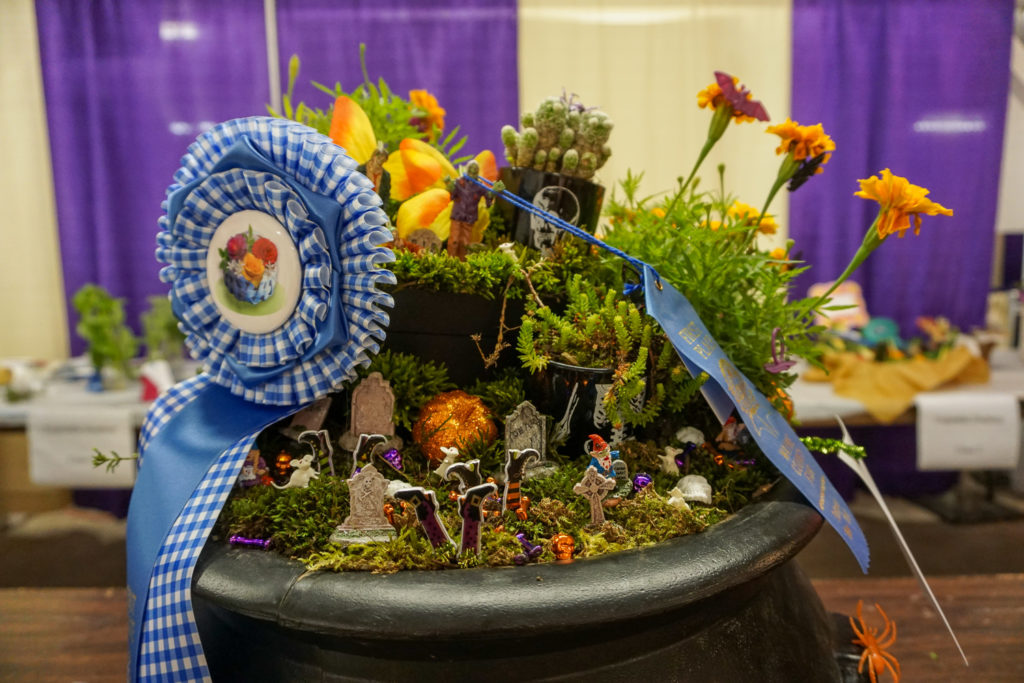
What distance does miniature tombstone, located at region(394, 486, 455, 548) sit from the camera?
611mm

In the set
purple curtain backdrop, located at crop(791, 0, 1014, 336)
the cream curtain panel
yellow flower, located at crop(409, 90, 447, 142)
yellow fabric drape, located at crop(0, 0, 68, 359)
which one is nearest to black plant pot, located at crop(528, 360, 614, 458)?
yellow flower, located at crop(409, 90, 447, 142)

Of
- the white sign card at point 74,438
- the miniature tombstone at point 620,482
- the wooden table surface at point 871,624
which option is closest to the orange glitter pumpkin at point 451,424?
the miniature tombstone at point 620,482

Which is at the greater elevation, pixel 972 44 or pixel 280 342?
pixel 972 44

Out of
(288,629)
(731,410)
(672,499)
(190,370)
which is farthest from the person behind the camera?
(190,370)

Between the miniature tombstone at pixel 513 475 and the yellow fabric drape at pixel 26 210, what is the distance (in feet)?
10.8

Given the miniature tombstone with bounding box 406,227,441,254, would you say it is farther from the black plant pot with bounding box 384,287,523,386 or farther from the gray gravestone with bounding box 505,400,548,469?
the gray gravestone with bounding box 505,400,548,469

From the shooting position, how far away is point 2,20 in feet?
10.1

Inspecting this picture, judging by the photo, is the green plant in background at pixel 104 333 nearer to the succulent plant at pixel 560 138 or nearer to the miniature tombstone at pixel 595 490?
the succulent plant at pixel 560 138

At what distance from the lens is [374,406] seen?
791mm

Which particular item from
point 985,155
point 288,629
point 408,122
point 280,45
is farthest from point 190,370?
point 985,155

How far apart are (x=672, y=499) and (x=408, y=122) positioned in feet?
2.34

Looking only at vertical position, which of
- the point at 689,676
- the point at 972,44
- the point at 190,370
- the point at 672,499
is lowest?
the point at 190,370

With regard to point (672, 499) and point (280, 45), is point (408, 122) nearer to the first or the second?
point (672, 499)

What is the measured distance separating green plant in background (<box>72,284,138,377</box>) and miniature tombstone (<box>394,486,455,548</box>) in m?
2.46
